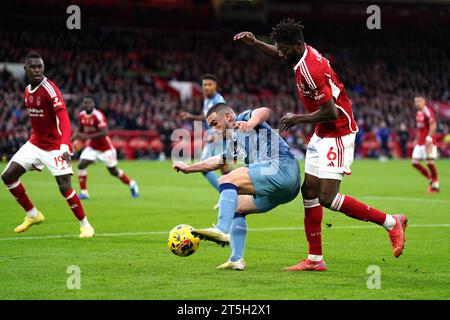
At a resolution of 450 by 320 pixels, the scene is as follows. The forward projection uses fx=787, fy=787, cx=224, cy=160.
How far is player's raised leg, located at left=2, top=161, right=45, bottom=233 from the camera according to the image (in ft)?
38.5

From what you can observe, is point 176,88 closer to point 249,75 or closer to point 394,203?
point 249,75

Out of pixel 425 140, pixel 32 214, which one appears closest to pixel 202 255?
pixel 32 214

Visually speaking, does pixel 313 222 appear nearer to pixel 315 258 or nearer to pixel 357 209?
pixel 315 258

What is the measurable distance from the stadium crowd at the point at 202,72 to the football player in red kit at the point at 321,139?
74.2ft

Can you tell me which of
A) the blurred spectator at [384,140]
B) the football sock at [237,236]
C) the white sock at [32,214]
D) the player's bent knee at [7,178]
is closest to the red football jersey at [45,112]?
the player's bent knee at [7,178]

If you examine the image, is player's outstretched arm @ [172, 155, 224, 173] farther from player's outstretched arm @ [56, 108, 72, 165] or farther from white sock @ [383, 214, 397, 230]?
player's outstretched arm @ [56, 108, 72, 165]

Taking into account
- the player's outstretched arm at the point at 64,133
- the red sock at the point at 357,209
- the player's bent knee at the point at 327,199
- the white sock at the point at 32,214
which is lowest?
the white sock at the point at 32,214

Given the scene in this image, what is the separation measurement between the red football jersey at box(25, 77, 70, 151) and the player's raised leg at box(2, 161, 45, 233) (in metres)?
0.47

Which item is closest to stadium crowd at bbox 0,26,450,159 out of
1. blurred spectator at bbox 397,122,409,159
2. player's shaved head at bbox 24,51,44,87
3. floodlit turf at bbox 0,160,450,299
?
blurred spectator at bbox 397,122,409,159

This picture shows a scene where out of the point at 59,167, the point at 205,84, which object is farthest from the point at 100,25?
the point at 59,167

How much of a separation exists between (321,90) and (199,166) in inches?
62.1

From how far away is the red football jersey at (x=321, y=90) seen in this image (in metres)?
8.41

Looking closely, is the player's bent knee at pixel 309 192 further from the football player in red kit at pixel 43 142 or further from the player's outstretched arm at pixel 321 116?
the football player in red kit at pixel 43 142
